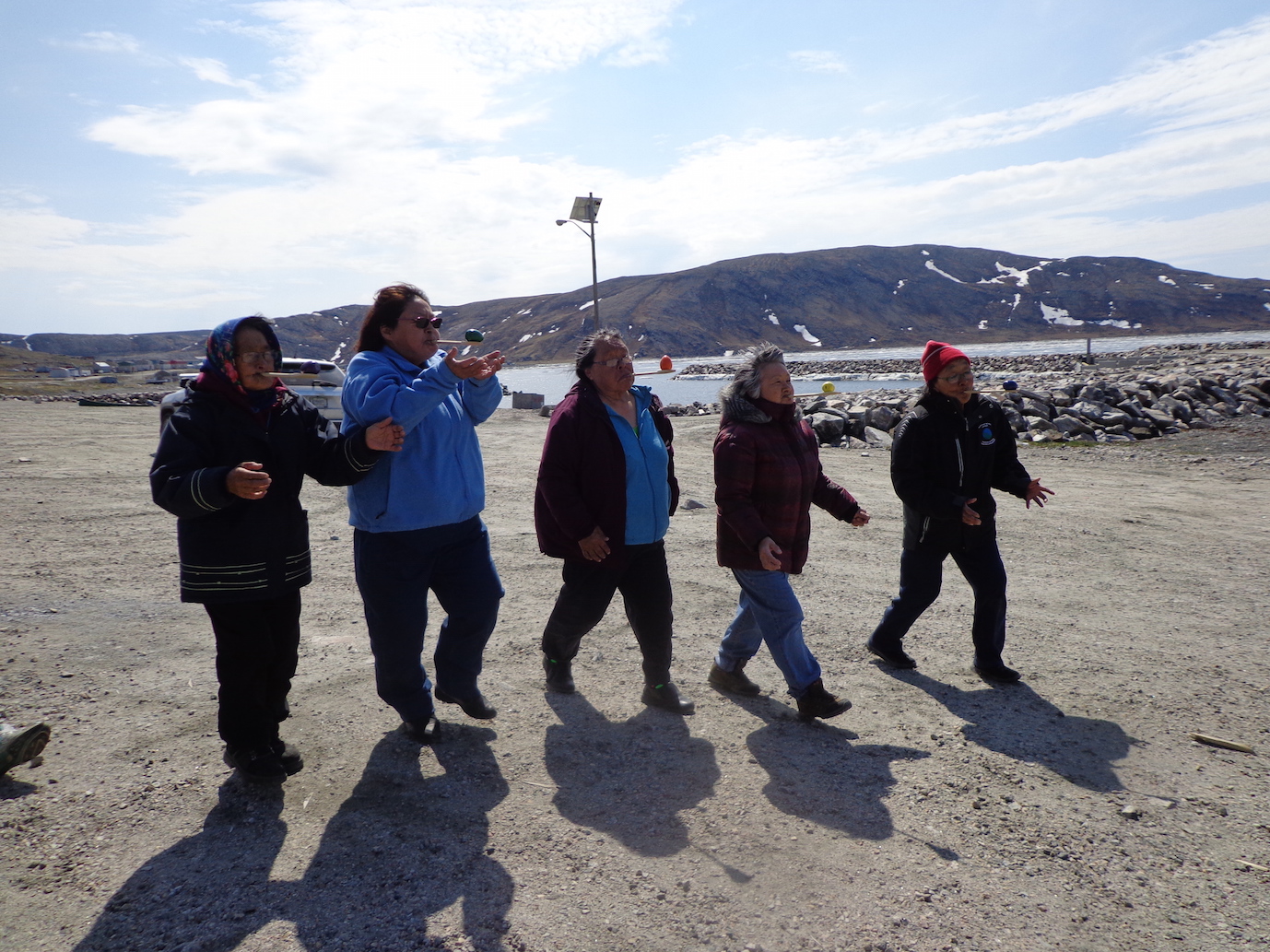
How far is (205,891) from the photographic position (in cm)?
248

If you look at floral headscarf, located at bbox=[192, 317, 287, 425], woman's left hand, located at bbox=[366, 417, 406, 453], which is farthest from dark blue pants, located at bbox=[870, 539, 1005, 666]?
floral headscarf, located at bbox=[192, 317, 287, 425]

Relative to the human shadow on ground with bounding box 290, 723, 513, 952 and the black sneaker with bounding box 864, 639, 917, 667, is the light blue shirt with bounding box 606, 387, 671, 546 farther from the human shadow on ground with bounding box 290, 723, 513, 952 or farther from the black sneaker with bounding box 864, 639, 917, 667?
the black sneaker with bounding box 864, 639, 917, 667

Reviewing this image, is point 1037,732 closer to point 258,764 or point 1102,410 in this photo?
point 258,764

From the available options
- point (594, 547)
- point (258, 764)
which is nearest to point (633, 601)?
point (594, 547)

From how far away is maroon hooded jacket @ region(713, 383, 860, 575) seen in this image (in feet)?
11.8

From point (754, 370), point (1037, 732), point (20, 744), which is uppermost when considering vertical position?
point (754, 370)

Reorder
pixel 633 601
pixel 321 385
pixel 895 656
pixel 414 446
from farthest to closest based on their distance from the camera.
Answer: pixel 321 385, pixel 895 656, pixel 633 601, pixel 414 446

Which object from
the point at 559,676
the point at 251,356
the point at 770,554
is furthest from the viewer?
the point at 559,676

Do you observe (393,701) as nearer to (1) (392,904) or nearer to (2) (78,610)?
(1) (392,904)

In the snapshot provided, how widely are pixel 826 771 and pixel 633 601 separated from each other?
1204 mm

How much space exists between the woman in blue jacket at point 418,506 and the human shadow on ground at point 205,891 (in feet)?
2.47

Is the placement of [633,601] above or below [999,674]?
above

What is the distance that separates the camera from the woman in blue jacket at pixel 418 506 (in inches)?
121

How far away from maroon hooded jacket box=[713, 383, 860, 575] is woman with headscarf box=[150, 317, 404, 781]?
5.08ft
